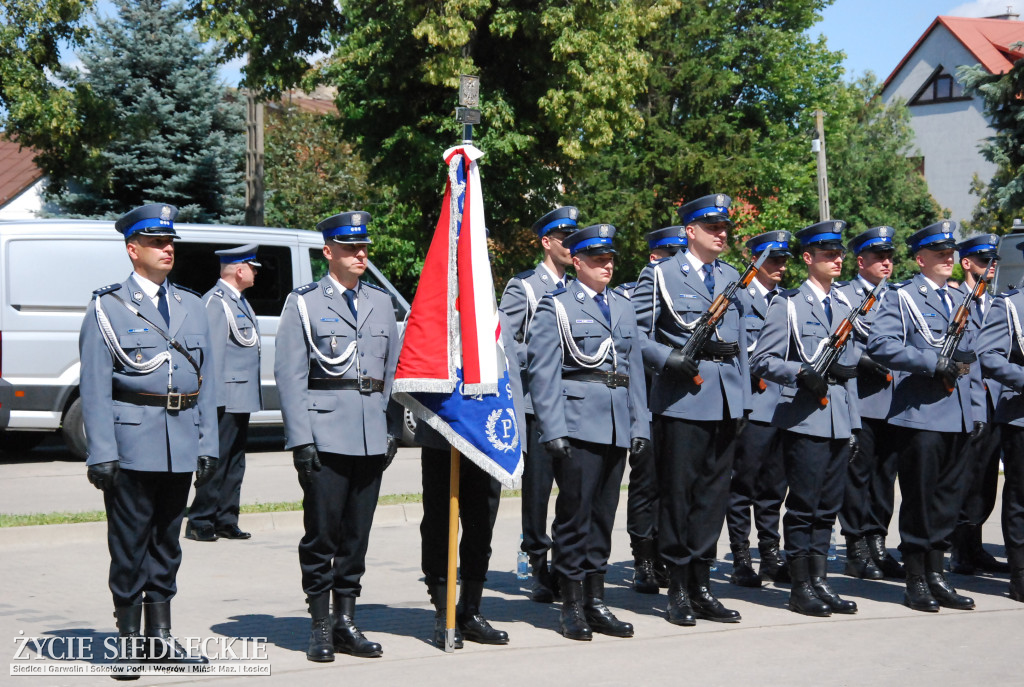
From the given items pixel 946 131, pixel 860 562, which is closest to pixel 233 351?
pixel 860 562

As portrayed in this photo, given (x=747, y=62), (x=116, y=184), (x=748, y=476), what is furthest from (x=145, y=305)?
(x=747, y=62)

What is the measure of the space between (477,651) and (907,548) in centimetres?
294

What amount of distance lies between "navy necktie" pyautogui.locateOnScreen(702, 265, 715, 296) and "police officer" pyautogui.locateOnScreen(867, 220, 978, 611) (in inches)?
48.3

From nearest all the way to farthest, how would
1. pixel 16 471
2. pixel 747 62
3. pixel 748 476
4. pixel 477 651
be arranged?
1. pixel 477 651
2. pixel 748 476
3. pixel 16 471
4. pixel 747 62

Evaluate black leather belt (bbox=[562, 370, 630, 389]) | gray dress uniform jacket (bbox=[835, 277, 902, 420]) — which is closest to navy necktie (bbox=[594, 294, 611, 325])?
black leather belt (bbox=[562, 370, 630, 389])

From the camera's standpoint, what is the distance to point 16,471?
1445 centimetres

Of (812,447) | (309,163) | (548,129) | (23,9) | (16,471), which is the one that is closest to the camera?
(812,447)

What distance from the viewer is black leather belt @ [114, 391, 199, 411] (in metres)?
6.17

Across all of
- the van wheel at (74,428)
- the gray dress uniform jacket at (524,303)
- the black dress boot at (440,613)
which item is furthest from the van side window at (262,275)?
the black dress boot at (440,613)

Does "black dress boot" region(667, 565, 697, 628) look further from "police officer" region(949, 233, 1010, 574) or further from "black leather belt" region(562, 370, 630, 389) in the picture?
"police officer" region(949, 233, 1010, 574)

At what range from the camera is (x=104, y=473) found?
5977mm

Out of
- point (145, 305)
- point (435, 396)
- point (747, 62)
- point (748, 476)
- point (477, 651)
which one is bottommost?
point (477, 651)

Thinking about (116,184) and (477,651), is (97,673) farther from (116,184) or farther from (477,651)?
(116,184)

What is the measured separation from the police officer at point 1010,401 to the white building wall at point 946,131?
5346cm
